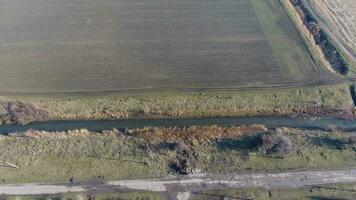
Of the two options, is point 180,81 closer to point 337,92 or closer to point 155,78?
point 155,78

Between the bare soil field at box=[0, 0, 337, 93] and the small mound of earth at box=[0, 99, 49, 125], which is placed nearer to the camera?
the small mound of earth at box=[0, 99, 49, 125]

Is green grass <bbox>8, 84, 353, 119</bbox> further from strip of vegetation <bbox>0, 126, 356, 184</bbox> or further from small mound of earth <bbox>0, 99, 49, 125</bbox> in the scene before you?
strip of vegetation <bbox>0, 126, 356, 184</bbox>

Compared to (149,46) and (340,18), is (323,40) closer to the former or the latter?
(340,18)

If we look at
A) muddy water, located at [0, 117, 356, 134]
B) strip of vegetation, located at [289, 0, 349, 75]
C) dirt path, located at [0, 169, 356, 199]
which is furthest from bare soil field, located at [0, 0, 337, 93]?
dirt path, located at [0, 169, 356, 199]

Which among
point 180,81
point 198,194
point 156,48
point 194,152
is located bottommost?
point 198,194

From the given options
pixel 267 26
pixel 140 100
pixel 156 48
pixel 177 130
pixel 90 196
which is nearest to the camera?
pixel 90 196

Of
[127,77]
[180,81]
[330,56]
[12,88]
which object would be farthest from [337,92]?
[12,88]

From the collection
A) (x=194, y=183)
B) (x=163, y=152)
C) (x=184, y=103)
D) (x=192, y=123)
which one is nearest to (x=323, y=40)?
(x=184, y=103)
